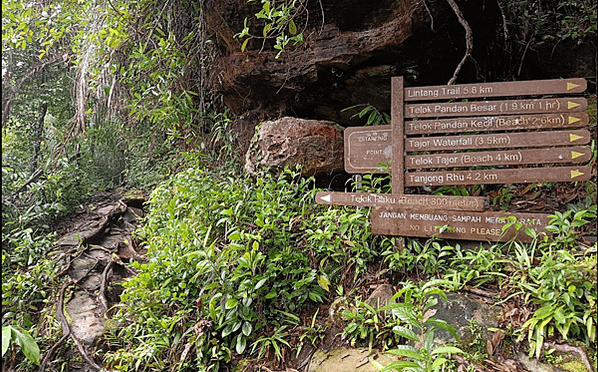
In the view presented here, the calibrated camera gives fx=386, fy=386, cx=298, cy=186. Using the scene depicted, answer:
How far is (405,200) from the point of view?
324 cm

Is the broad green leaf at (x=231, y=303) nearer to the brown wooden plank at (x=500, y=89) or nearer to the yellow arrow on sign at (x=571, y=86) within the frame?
the brown wooden plank at (x=500, y=89)

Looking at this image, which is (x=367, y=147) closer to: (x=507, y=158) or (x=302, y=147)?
(x=302, y=147)

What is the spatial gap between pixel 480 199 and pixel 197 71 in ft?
14.6

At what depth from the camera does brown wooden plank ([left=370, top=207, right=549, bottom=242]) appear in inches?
114

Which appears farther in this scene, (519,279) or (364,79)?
(364,79)

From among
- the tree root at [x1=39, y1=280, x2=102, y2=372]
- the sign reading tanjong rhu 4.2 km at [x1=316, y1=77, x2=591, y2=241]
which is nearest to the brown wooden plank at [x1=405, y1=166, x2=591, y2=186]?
the sign reading tanjong rhu 4.2 km at [x1=316, y1=77, x2=591, y2=241]

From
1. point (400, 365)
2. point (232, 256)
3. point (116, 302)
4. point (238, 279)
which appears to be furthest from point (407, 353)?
point (116, 302)

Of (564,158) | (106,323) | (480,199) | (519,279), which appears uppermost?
(564,158)

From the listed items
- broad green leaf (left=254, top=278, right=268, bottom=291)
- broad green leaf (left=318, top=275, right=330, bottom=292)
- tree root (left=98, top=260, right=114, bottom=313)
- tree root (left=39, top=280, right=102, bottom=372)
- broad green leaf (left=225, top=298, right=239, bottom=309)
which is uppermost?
broad green leaf (left=254, top=278, right=268, bottom=291)

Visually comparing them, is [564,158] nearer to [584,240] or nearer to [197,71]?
[584,240]

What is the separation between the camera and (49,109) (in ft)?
22.8

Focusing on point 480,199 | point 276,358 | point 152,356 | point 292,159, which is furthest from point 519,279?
point 152,356

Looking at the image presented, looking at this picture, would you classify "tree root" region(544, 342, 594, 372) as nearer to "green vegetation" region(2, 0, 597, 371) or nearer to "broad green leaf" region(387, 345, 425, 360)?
"green vegetation" region(2, 0, 597, 371)

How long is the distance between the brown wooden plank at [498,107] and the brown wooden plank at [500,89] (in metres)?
0.06
